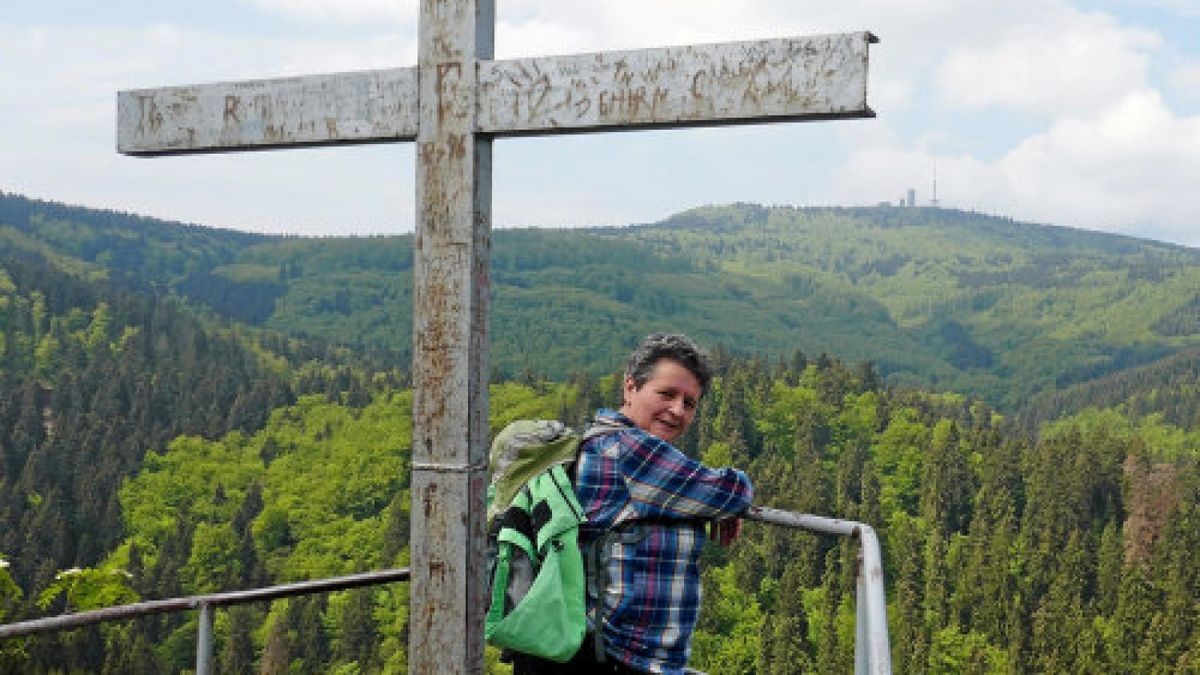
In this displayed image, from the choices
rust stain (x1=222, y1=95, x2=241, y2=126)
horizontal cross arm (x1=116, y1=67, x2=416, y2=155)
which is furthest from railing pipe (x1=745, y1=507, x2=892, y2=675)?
rust stain (x1=222, y1=95, x2=241, y2=126)

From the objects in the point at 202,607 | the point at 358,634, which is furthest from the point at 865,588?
the point at 358,634

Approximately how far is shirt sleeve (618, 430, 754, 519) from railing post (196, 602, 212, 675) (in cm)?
118

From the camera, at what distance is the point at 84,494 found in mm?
88625

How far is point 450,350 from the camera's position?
9.73ft

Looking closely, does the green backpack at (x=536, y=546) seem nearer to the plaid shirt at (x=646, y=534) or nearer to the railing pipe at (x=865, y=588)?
the plaid shirt at (x=646, y=534)

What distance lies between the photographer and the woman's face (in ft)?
9.70

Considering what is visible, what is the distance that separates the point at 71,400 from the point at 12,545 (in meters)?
33.7

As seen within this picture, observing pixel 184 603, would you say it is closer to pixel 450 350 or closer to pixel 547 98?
pixel 450 350

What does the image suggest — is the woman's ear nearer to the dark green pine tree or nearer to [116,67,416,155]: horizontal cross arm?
[116,67,416,155]: horizontal cross arm

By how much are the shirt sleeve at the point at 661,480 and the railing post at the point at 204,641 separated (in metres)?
1.18

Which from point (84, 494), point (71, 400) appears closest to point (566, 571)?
point (84, 494)

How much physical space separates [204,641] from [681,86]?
6.15 feet

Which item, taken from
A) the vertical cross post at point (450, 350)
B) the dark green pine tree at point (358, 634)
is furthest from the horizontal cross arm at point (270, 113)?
the dark green pine tree at point (358, 634)

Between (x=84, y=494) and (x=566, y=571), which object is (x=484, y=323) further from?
(x=84, y=494)
